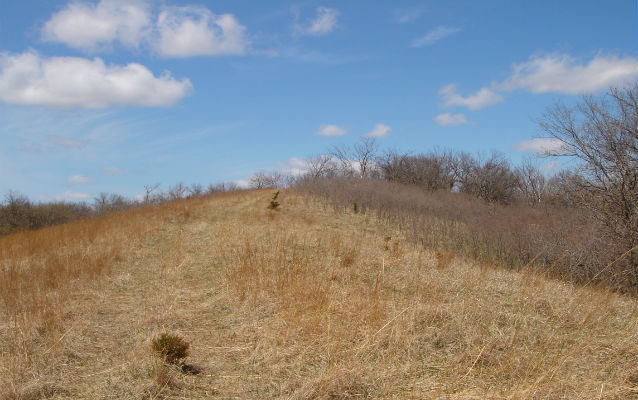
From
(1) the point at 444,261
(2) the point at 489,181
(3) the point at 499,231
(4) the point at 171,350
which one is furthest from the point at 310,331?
(2) the point at 489,181

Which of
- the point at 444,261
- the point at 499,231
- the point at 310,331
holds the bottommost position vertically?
the point at 310,331

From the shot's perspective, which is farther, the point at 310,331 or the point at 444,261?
the point at 444,261

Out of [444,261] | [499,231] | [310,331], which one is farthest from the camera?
[499,231]

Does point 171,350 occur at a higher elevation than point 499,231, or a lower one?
lower

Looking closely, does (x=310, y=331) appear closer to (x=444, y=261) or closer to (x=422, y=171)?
(x=444, y=261)

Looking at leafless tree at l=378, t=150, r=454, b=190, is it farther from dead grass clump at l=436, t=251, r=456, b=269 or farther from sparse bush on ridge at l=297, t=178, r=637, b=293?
dead grass clump at l=436, t=251, r=456, b=269

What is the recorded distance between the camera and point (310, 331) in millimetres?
4902

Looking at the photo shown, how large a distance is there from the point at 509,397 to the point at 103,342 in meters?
4.41

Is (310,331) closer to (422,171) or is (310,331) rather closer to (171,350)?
(171,350)

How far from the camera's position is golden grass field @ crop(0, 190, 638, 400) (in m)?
3.74

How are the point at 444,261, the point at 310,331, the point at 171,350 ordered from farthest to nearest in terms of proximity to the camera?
the point at 444,261
the point at 310,331
the point at 171,350

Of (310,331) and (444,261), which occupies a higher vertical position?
(444,261)

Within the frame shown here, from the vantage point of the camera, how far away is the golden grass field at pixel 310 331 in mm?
3740

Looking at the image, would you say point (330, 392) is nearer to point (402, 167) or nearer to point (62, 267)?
point (62, 267)
